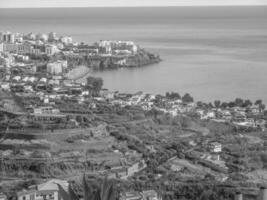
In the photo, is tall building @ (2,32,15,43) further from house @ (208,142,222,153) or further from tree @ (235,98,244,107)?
house @ (208,142,222,153)

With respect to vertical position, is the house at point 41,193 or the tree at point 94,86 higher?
the tree at point 94,86

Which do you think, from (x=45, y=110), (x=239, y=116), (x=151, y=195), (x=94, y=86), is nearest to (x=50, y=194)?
(x=151, y=195)

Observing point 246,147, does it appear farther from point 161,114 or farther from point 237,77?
point 237,77

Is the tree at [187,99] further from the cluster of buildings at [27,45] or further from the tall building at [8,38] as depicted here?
the tall building at [8,38]

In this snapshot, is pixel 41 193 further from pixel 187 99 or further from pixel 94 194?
pixel 187 99

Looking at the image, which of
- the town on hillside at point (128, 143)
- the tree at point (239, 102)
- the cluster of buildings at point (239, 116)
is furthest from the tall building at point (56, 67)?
the cluster of buildings at point (239, 116)

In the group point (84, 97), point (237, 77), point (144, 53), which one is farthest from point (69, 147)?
point (144, 53)

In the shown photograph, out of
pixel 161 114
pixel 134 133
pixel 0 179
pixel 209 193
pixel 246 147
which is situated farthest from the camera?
pixel 161 114

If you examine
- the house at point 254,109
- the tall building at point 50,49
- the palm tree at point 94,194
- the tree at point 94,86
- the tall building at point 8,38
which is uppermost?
the tall building at point 8,38
